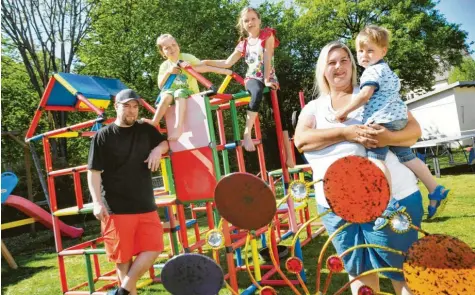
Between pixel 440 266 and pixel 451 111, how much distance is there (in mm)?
21334

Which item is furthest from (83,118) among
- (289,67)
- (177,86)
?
(177,86)

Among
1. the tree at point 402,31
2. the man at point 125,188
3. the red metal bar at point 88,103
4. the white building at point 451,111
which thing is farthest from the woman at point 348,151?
the tree at point 402,31

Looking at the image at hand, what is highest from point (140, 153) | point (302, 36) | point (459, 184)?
point (302, 36)

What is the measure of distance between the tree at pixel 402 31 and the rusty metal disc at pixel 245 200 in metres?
25.8

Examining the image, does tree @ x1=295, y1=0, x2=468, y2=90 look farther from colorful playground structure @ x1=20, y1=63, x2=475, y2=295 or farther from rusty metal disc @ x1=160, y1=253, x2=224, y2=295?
rusty metal disc @ x1=160, y1=253, x2=224, y2=295

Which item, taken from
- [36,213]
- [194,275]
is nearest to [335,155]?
[194,275]

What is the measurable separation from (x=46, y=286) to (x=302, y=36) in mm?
24734

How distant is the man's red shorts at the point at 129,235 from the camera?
3.46 meters

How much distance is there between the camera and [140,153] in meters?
3.50

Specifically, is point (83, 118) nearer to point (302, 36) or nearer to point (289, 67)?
point (289, 67)

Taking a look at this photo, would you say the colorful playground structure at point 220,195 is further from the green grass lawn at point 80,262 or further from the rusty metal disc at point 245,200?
the green grass lawn at point 80,262

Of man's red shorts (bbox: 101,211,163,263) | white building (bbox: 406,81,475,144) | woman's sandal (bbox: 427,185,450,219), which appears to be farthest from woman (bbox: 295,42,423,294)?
white building (bbox: 406,81,475,144)

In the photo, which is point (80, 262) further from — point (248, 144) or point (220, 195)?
point (220, 195)

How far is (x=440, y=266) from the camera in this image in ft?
2.81
